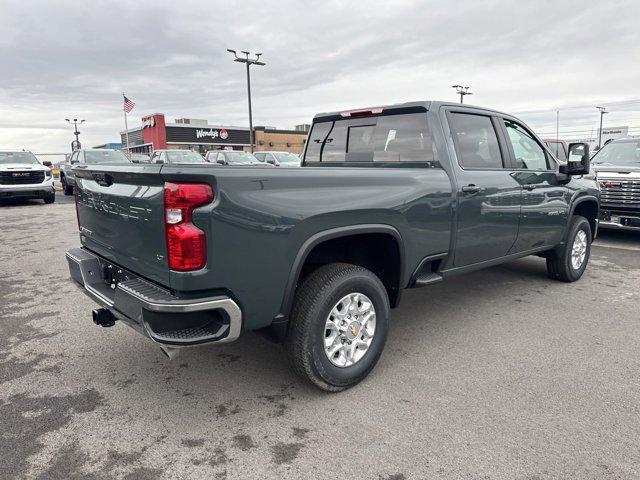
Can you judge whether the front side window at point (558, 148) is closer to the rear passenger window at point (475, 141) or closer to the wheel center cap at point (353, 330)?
the rear passenger window at point (475, 141)

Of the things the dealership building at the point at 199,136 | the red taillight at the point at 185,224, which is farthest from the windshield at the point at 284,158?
the dealership building at the point at 199,136

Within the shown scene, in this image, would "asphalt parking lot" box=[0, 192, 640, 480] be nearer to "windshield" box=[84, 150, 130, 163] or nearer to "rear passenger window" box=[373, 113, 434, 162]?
"rear passenger window" box=[373, 113, 434, 162]

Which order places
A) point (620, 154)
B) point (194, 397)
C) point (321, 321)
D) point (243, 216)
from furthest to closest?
point (620, 154) < point (194, 397) < point (321, 321) < point (243, 216)

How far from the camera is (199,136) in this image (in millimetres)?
53812

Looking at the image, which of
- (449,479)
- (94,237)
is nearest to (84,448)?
(94,237)

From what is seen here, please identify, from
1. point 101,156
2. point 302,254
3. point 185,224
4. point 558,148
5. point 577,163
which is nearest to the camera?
point 185,224

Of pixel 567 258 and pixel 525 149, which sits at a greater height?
pixel 525 149

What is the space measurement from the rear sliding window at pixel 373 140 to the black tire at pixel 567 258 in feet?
8.49

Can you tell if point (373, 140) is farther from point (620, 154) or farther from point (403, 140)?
point (620, 154)

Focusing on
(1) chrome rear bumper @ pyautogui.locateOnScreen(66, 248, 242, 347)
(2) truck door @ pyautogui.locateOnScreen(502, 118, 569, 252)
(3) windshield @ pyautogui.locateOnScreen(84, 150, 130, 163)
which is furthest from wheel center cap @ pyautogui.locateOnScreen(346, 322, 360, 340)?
(3) windshield @ pyautogui.locateOnScreen(84, 150, 130, 163)

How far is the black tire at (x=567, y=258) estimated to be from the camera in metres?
5.34

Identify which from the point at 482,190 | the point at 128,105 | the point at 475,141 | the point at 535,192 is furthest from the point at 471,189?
the point at 128,105

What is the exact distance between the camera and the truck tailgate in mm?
2441

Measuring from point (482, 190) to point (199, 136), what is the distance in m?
53.5
